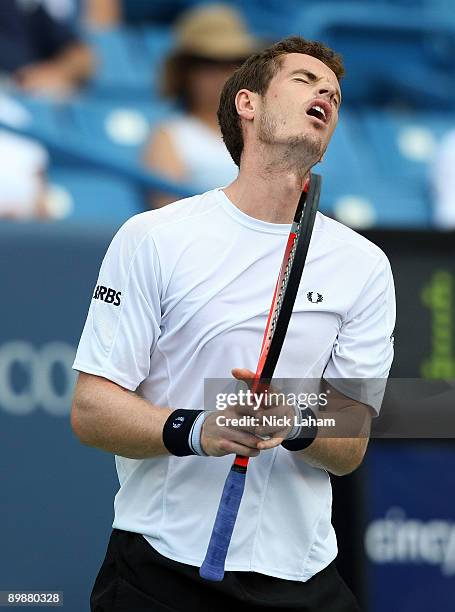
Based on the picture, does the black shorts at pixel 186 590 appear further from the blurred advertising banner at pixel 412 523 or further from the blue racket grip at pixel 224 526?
the blurred advertising banner at pixel 412 523

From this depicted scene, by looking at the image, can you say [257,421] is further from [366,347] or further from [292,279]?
[366,347]

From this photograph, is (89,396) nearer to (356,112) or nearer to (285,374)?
(285,374)

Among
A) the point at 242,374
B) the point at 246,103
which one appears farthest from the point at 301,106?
the point at 242,374

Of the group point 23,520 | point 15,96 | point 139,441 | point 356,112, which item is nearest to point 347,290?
point 139,441

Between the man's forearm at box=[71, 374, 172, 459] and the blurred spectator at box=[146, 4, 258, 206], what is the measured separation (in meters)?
3.55

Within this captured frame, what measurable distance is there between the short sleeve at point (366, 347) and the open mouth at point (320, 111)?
1.04 ft

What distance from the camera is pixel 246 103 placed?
2.57m

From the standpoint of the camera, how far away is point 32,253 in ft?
11.3

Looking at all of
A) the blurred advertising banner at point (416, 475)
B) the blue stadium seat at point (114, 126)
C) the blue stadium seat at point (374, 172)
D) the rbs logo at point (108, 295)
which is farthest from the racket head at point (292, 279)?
the blue stadium seat at point (114, 126)

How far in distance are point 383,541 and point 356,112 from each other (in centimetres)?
467

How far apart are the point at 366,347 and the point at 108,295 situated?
0.53m

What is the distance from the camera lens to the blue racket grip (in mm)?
2260

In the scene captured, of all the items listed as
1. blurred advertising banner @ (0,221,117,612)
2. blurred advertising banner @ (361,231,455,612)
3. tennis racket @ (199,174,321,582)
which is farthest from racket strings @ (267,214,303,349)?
blurred advertising banner @ (0,221,117,612)

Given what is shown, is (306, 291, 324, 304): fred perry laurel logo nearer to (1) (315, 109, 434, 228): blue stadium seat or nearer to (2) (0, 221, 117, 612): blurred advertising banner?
(2) (0, 221, 117, 612): blurred advertising banner
